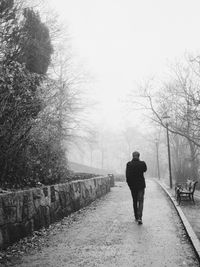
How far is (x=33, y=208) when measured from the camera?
24.3 ft

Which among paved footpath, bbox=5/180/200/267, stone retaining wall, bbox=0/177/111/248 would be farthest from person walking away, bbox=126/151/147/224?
stone retaining wall, bbox=0/177/111/248

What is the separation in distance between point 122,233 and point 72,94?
22.1 m

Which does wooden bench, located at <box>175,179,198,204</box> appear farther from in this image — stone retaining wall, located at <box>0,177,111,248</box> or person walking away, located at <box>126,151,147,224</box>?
person walking away, located at <box>126,151,147,224</box>

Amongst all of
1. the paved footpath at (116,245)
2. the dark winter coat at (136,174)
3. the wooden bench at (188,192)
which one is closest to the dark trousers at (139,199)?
the dark winter coat at (136,174)

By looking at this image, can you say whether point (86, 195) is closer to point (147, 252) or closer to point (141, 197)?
point (141, 197)

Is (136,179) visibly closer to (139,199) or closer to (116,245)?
(139,199)

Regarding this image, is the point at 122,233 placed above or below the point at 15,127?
below

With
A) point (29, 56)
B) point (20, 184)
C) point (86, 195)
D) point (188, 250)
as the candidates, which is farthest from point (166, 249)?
point (29, 56)

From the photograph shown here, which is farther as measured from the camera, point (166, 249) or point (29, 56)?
point (29, 56)

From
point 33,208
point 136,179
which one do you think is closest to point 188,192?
point 136,179

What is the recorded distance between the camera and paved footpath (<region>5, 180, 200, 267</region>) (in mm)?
5379

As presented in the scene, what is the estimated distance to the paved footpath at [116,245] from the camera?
5379mm

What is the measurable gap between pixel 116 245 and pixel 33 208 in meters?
2.17

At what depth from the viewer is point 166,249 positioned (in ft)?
19.8
